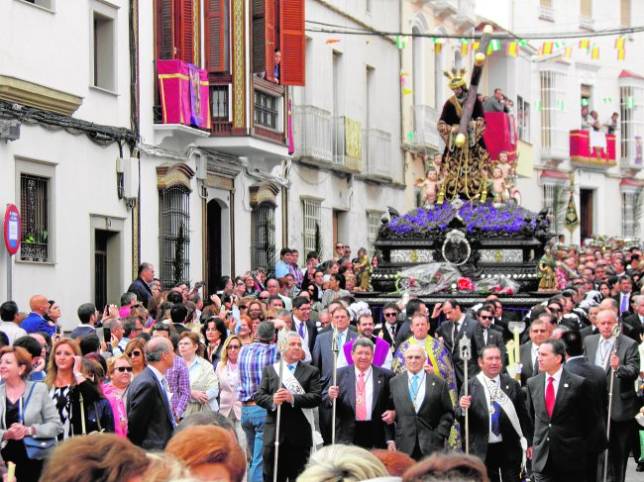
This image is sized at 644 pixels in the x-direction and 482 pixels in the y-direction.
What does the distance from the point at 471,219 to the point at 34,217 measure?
25.7 feet

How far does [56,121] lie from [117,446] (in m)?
17.5

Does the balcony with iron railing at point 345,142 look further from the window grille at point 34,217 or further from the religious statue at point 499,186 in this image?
the window grille at point 34,217

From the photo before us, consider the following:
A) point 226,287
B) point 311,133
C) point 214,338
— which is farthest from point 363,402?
point 311,133

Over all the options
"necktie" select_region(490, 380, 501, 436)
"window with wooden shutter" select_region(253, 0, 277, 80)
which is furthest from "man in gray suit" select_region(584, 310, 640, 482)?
"window with wooden shutter" select_region(253, 0, 277, 80)

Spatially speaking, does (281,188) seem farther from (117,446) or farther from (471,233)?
(117,446)

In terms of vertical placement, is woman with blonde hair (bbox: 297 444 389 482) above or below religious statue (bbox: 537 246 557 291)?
below

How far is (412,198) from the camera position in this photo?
40719mm

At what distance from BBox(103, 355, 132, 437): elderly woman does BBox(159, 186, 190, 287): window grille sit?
13.1 meters

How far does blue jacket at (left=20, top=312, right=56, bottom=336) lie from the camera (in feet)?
55.8

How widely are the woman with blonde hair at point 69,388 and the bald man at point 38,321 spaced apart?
5039mm

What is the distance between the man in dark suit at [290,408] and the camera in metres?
14.4

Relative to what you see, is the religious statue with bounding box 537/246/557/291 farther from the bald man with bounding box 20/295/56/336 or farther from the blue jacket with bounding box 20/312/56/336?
the blue jacket with bounding box 20/312/56/336

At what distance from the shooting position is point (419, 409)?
13828 millimetres

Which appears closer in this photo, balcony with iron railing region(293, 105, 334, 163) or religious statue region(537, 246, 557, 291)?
religious statue region(537, 246, 557, 291)
